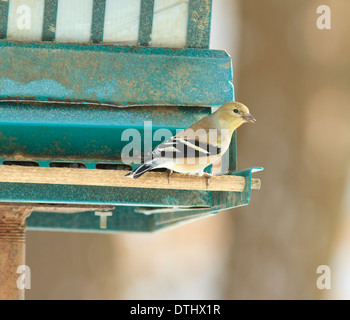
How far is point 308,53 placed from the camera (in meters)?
8.74

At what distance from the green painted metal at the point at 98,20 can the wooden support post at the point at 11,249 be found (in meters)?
1.32

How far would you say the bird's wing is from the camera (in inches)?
198

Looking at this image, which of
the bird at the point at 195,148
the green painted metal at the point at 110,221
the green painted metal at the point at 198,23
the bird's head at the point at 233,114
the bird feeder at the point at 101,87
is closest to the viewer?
the bird at the point at 195,148

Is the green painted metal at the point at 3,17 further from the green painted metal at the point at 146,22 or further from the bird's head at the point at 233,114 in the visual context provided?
the bird's head at the point at 233,114

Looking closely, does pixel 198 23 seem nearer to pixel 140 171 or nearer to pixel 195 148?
pixel 195 148

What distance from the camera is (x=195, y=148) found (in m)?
5.39

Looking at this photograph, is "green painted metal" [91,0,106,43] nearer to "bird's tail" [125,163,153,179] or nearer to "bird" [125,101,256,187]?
"bird" [125,101,256,187]

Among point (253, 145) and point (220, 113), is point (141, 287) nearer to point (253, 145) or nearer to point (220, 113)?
point (253, 145)

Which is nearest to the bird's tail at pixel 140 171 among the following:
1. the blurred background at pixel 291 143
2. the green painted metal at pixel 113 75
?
the green painted metal at pixel 113 75

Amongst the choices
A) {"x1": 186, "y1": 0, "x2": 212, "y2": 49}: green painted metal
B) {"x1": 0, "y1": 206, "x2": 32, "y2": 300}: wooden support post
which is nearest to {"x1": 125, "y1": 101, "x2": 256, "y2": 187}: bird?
{"x1": 186, "y1": 0, "x2": 212, "y2": 49}: green painted metal

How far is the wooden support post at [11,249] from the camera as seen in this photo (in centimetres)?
557

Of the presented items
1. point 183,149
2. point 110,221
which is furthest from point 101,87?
point 110,221

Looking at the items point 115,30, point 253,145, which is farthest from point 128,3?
point 253,145
